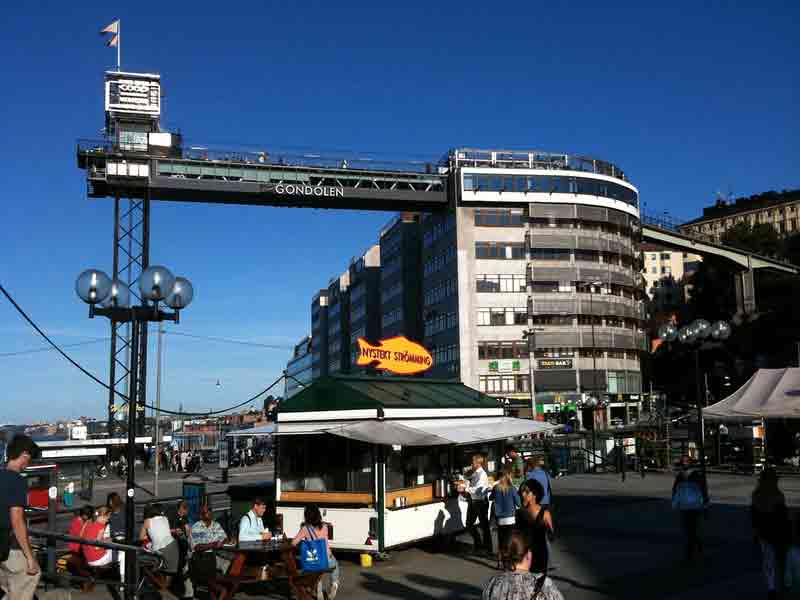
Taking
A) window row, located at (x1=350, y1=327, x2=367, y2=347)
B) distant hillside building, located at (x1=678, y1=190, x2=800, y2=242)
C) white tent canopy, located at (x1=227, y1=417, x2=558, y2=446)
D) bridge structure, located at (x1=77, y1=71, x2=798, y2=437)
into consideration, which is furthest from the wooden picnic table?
distant hillside building, located at (x1=678, y1=190, x2=800, y2=242)

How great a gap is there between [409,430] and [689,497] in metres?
5.04

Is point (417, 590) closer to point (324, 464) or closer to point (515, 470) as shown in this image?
point (324, 464)

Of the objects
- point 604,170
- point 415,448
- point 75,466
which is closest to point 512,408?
point 604,170

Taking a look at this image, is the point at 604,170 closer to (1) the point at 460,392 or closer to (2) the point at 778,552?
(1) the point at 460,392

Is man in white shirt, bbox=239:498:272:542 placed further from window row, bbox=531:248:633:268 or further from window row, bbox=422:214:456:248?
window row, bbox=531:248:633:268

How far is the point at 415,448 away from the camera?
644 inches

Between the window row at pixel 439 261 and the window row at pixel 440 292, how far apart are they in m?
1.87

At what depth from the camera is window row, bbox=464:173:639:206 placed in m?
83.6

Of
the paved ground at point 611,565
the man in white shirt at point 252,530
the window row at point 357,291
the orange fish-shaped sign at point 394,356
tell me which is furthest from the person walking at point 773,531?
the window row at point 357,291

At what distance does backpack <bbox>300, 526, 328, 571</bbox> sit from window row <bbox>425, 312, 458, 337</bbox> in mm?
71129

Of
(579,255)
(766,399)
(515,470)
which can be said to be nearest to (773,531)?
(515,470)

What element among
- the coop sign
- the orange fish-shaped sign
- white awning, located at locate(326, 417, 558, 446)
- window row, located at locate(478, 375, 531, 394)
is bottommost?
white awning, located at locate(326, 417, 558, 446)

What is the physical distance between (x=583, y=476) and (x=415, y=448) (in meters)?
19.8

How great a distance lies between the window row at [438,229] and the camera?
84000 millimetres
